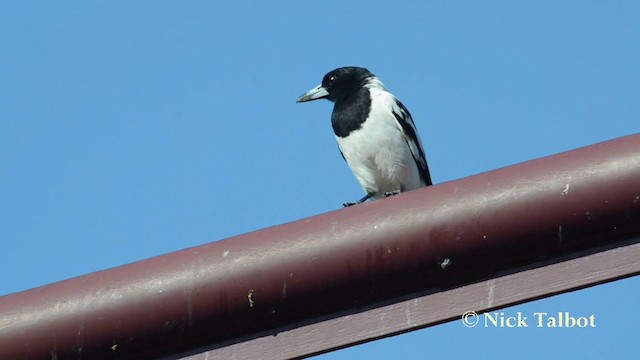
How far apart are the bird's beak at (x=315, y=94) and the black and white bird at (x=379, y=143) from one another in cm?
38

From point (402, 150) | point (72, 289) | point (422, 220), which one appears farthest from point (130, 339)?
point (402, 150)

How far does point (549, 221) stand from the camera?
84.1 inches

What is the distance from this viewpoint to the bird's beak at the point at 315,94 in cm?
632

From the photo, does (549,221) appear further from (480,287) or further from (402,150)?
(402,150)

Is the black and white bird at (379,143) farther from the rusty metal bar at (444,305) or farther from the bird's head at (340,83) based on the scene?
the rusty metal bar at (444,305)

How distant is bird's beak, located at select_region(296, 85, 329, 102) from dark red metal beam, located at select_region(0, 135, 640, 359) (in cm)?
409

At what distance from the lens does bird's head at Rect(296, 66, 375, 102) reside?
20.2 ft

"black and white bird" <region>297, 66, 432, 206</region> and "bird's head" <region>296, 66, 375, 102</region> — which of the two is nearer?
"black and white bird" <region>297, 66, 432, 206</region>

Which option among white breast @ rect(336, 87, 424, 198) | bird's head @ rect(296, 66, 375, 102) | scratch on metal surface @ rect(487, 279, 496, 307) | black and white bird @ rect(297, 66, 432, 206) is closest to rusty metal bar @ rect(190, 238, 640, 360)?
scratch on metal surface @ rect(487, 279, 496, 307)

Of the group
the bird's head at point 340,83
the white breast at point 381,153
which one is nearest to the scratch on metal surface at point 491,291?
the white breast at point 381,153

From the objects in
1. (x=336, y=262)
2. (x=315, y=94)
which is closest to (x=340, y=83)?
(x=315, y=94)

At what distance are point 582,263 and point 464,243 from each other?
0.22 meters

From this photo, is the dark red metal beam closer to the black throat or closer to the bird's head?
the black throat

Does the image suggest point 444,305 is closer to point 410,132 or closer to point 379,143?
point 379,143
